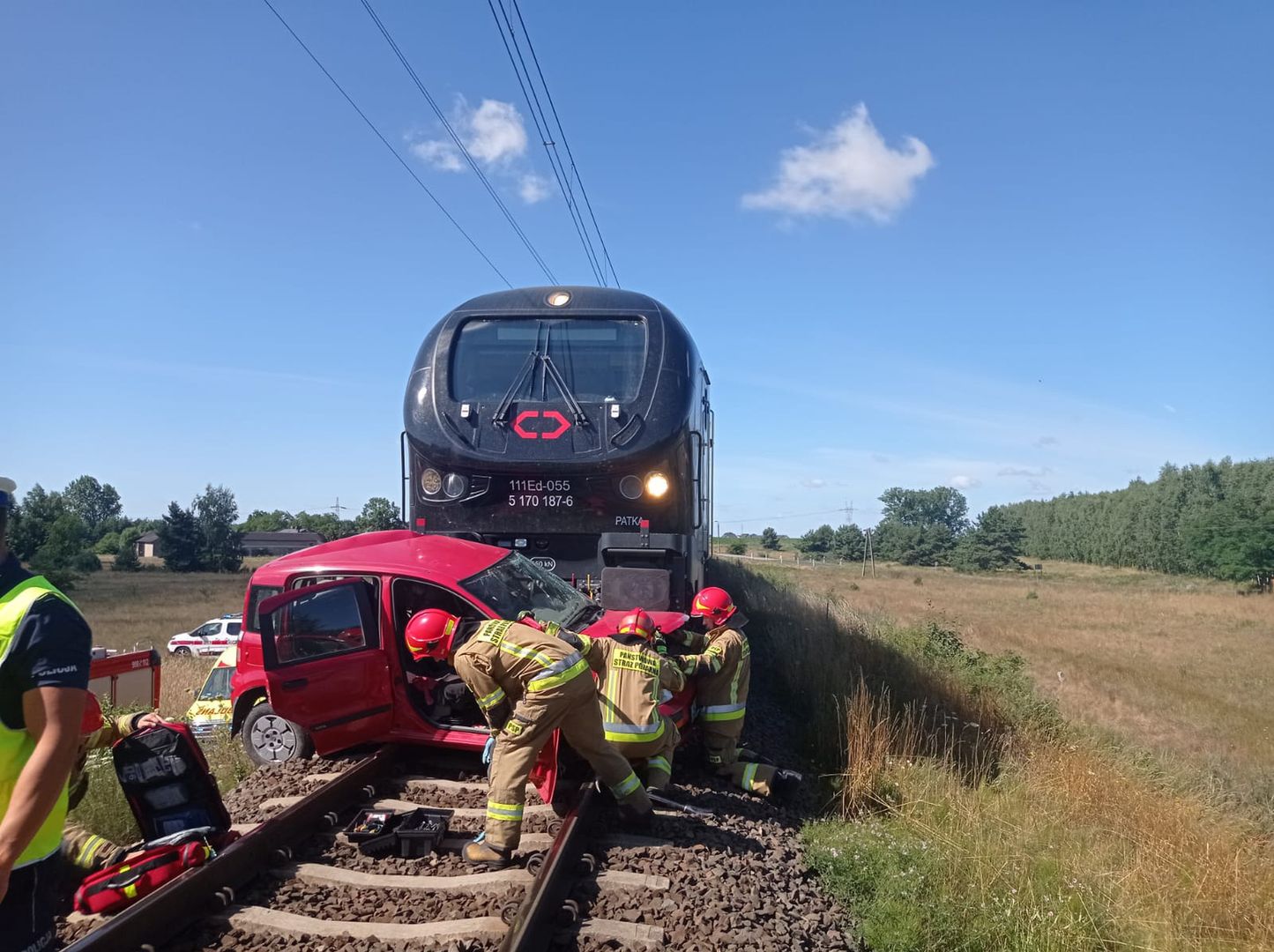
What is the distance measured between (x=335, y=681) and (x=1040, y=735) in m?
7.51

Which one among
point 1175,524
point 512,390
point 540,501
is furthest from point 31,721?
point 1175,524

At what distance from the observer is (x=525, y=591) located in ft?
22.8

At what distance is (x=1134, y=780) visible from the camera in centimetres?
891

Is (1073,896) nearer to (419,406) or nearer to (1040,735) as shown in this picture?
(1040,735)

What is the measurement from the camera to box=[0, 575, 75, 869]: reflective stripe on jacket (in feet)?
7.56

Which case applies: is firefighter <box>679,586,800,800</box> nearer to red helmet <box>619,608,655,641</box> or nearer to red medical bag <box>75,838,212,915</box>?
red helmet <box>619,608,655,641</box>

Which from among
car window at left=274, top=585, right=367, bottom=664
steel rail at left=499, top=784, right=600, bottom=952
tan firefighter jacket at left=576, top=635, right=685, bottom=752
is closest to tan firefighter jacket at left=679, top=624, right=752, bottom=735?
tan firefighter jacket at left=576, top=635, right=685, bottom=752

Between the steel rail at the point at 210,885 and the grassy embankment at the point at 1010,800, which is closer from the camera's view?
the steel rail at the point at 210,885

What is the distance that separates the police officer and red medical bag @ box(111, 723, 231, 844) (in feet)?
5.60

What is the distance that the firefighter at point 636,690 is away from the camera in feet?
18.1

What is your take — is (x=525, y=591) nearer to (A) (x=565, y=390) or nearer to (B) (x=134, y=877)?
(A) (x=565, y=390)

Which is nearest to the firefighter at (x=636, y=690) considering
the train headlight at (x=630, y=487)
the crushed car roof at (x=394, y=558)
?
the crushed car roof at (x=394, y=558)

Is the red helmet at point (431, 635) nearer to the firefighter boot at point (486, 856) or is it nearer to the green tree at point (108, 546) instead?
the firefighter boot at point (486, 856)

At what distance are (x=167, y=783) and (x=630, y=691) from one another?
99.1 inches
